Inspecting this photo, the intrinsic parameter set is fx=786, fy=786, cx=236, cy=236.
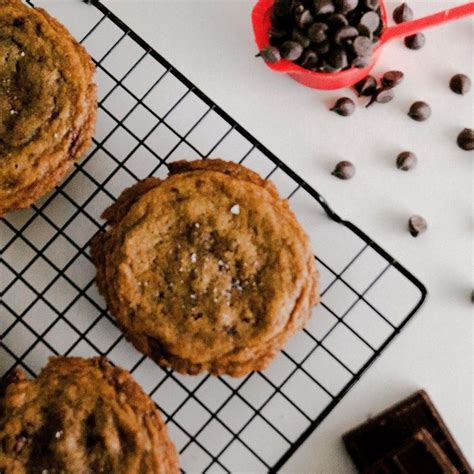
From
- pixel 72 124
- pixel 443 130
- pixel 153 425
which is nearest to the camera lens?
pixel 153 425

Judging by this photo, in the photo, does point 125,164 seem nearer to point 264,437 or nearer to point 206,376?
point 206,376

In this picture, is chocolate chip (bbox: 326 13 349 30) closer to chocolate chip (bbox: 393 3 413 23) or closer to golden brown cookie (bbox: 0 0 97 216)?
chocolate chip (bbox: 393 3 413 23)

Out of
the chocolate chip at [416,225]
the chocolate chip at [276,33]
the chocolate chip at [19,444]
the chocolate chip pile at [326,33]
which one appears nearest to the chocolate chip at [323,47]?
the chocolate chip pile at [326,33]

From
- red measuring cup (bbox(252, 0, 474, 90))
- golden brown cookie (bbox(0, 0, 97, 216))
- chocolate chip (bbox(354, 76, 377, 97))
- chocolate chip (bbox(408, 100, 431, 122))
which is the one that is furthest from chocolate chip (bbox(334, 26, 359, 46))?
golden brown cookie (bbox(0, 0, 97, 216))

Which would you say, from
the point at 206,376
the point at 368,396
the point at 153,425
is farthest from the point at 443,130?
the point at 153,425

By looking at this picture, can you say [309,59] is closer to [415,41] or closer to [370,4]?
[370,4]

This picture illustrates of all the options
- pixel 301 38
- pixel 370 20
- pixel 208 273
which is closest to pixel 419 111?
pixel 370 20
